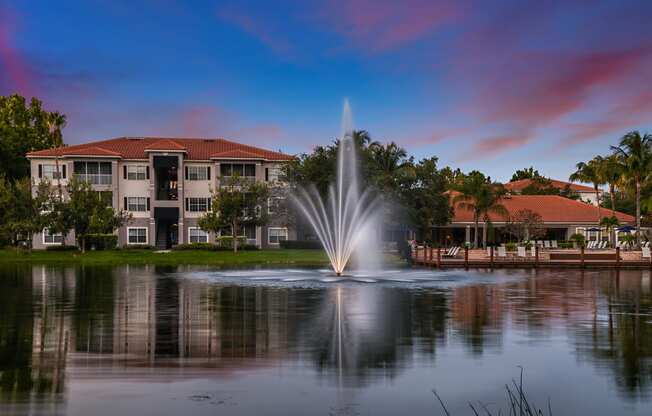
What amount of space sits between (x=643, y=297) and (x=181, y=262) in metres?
36.1

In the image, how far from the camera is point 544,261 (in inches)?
1859

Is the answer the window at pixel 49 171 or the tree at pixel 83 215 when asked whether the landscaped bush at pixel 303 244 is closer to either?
the tree at pixel 83 215

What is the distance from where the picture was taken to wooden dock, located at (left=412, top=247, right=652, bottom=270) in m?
46.5

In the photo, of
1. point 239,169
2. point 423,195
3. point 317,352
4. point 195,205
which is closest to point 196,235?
point 195,205

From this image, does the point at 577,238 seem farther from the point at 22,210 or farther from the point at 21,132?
the point at 21,132

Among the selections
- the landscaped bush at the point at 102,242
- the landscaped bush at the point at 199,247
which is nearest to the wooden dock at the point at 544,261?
the landscaped bush at the point at 199,247

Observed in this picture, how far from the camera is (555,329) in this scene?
16.7 m

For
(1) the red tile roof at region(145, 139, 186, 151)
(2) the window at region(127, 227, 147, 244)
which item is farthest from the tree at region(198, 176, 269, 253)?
(2) the window at region(127, 227, 147, 244)

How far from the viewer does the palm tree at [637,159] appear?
5700cm

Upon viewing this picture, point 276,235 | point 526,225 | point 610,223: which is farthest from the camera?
point 276,235

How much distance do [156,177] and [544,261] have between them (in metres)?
43.5

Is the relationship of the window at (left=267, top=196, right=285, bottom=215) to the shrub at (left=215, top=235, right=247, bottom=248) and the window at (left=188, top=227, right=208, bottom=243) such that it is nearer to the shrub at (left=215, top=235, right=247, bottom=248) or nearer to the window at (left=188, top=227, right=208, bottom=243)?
the shrub at (left=215, top=235, right=247, bottom=248)

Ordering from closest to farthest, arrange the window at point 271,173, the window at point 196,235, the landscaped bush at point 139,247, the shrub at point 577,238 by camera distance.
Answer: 1. the shrub at point 577,238
2. the landscaped bush at point 139,247
3. the window at point 196,235
4. the window at point 271,173

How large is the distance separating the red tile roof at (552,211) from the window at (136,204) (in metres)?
33.0
